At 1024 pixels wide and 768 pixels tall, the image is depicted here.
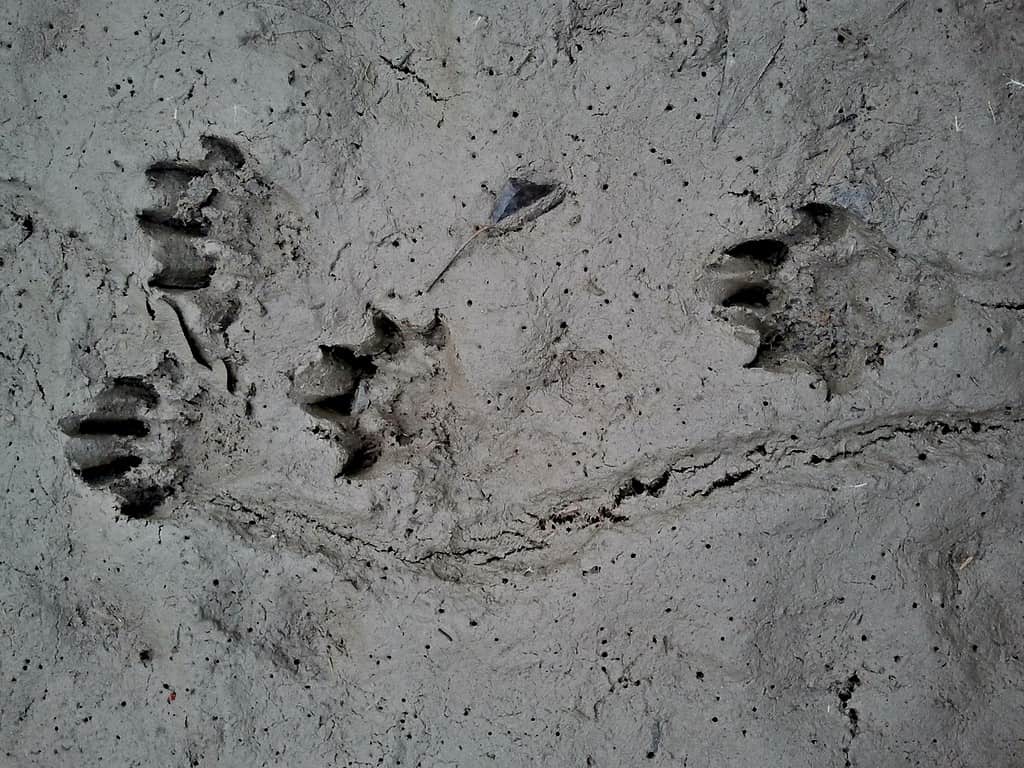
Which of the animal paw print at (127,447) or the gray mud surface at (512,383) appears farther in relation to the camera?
the animal paw print at (127,447)

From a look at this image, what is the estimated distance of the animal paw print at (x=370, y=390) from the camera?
1843mm

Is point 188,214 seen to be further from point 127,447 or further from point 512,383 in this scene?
point 512,383

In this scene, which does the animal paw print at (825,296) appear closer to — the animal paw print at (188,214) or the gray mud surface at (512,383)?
the gray mud surface at (512,383)

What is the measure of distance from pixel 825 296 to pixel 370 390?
103cm

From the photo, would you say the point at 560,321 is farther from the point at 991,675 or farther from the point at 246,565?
the point at 991,675

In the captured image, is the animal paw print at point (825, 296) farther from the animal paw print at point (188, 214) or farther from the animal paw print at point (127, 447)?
the animal paw print at point (127, 447)

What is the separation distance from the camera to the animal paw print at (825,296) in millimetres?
1752

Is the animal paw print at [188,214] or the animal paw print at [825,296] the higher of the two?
the animal paw print at [188,214]

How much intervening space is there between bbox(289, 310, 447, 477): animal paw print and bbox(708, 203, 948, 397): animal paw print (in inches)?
26.3

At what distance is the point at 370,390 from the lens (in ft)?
6.21

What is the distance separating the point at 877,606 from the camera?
1738mm

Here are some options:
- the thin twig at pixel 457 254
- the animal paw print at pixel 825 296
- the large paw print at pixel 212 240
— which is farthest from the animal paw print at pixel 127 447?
the animal paw print at pixel 825 296

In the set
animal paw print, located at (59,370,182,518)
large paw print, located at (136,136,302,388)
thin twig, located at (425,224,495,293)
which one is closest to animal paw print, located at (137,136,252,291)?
large paw print, located at (136,136,302,388)

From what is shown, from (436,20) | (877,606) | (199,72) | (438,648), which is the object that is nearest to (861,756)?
(877,606)
